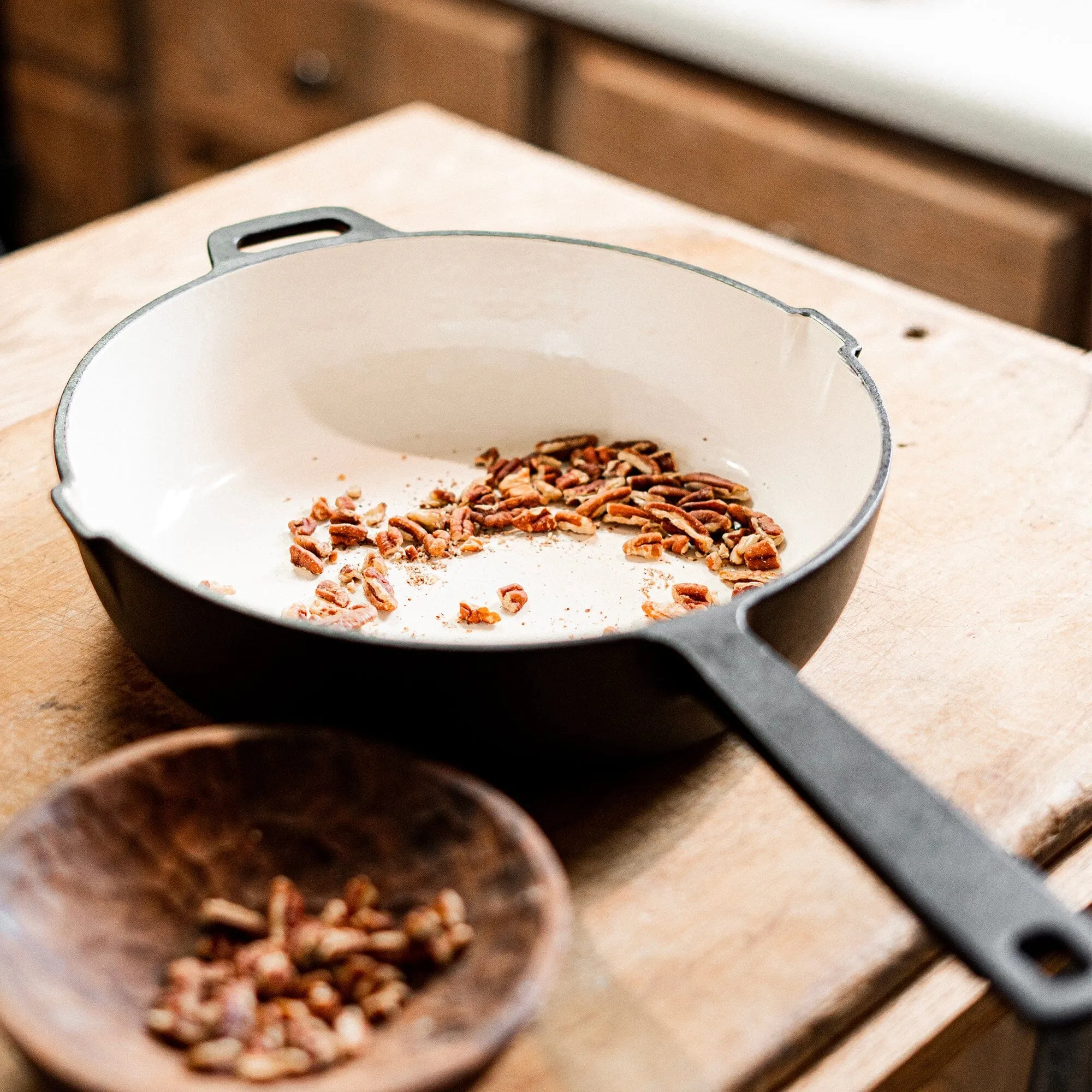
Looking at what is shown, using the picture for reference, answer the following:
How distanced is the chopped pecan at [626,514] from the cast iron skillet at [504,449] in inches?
1.4

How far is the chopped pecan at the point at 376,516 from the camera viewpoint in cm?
70

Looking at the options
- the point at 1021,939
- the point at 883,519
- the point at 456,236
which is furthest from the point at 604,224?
the point at 1021,939

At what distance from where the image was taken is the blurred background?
1363 millimetres

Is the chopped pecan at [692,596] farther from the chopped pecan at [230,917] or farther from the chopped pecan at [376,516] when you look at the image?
the chopped pecan at [230,917]

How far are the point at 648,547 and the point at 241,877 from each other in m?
0.30

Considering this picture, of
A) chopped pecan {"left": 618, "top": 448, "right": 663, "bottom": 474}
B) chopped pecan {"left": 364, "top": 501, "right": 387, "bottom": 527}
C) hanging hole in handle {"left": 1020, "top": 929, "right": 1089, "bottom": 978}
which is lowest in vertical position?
chopped pecan {"left": 364, "top": 501, "right": 387, "bottom": 527}

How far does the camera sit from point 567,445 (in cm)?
76

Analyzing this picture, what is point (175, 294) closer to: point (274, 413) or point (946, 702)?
point (274, 413)

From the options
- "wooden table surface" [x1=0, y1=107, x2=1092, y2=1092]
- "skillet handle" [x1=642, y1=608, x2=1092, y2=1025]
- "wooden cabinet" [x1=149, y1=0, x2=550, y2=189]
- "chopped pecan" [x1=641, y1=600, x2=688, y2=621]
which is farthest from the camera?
"wooden cabinet" [x1=149, y1=0, x2=550, y2=189]

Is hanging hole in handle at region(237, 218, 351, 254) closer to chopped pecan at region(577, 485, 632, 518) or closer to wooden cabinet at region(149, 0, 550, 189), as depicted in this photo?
chopped pecan at region(577, 485, 632, 518)

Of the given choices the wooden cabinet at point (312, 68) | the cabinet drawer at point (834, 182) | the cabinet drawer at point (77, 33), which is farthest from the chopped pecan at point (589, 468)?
the cabinet drawer at point (77, 33)

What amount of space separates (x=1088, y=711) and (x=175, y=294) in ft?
1.60

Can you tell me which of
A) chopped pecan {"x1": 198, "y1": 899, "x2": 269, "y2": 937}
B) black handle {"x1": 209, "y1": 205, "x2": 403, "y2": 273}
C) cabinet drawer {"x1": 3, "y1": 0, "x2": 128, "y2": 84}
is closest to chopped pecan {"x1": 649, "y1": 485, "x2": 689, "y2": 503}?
black handle {"x1": 209, "y1": 205, "x2": 403, "y2": 273}

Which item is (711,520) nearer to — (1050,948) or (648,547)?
(648,547)
